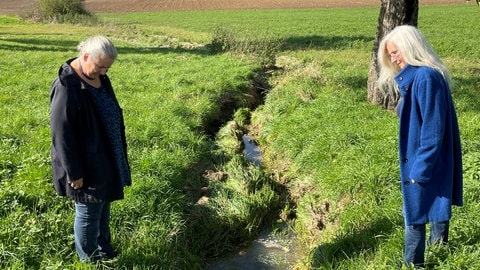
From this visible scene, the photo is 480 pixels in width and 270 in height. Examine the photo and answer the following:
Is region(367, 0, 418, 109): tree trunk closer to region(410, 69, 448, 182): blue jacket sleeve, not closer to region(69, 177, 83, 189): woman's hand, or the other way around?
region(410, 69, 448, 182): blue jacket sleeve

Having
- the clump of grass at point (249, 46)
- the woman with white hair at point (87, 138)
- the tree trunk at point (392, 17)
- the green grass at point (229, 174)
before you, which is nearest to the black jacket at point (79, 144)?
the woman with white hair at point (87, 138)

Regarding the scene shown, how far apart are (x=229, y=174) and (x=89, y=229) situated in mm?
3406

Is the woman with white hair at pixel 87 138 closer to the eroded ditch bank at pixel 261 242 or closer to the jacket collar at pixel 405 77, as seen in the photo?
the eroded ditch bank at pixel 261 242

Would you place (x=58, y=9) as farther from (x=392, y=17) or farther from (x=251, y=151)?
(x=392, y=17)

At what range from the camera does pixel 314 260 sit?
16.3 ft

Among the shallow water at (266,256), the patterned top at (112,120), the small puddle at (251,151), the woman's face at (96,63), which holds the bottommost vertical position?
the shallow water at (266,256)

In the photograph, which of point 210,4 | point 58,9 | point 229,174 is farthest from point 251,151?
point 210,4

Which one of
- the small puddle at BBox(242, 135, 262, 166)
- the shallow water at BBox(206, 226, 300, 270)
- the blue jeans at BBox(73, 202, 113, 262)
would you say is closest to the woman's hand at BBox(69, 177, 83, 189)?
the blue jeans at BBox(73, 202, 113, 262)

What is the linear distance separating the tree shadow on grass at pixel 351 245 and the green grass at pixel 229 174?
0.05 feet

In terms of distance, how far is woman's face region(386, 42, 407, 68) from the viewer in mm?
3370

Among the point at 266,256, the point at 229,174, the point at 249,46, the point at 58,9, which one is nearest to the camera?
the point at 266,256

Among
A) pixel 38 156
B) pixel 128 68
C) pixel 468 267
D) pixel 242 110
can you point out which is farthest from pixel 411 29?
pixel 128 68

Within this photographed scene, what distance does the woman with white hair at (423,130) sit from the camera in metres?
3.23

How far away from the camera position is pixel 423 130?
327 centimetres
